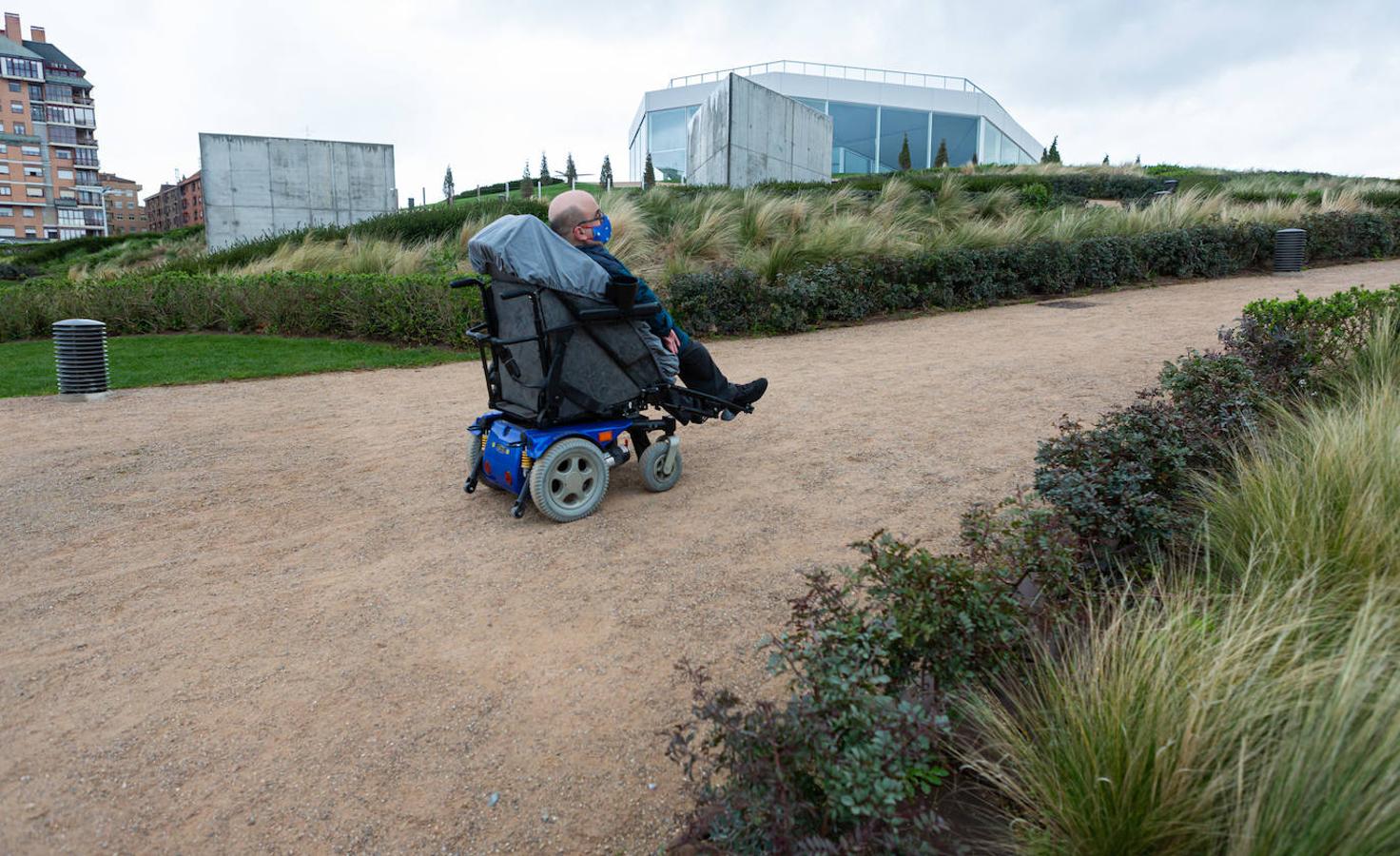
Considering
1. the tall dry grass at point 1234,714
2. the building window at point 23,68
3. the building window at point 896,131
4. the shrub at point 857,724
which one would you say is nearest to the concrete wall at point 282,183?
the shrub at point 857,724

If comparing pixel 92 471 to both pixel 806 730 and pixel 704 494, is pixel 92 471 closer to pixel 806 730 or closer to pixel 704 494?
pixel 704 494

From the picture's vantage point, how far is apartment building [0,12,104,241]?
271ft

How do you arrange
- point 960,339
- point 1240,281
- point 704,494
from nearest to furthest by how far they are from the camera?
point 704,494, point 960,339, point 1240,281

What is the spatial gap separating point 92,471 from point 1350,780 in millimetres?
6512

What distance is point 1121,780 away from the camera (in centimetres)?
188

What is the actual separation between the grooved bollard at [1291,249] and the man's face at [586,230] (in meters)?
12.8

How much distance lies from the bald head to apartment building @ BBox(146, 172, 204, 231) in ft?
362

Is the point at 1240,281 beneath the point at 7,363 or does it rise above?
above

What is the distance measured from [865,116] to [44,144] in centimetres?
8135

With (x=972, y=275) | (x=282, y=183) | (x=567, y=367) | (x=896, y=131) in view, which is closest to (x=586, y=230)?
(x=567, y=367)

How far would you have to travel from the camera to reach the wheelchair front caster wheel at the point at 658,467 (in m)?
4.97

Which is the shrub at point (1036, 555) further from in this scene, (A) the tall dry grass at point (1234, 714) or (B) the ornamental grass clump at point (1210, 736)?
(B) the ornamental grass clump at point (1210, 736)

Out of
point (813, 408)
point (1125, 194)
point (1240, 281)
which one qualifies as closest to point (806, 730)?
point (813, 408)

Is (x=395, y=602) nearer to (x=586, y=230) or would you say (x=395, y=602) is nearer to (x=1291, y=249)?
(x=586, y=230)
